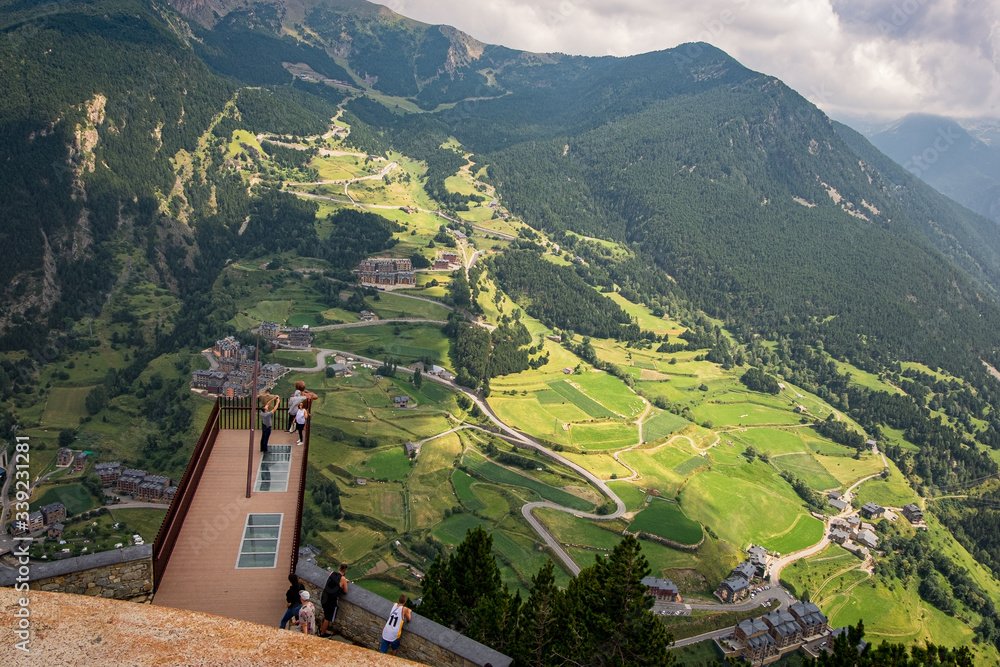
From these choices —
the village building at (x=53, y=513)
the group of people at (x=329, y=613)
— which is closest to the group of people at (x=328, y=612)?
the group of people at (x=329, y=613)

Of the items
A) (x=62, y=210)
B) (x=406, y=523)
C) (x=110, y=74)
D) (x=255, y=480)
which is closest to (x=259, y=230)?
(x=62, y=210)

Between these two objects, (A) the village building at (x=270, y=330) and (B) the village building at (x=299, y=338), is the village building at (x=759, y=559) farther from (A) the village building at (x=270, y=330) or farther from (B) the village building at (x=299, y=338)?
(A) the village building at (x=270, y=330)

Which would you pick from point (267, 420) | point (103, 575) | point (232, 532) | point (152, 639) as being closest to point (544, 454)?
point (267, 420)

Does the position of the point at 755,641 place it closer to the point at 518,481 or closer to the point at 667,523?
the point at 667,523

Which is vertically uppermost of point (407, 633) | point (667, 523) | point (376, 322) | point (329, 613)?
point (407, 633)

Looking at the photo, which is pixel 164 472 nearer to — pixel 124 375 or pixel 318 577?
pixel 124 375

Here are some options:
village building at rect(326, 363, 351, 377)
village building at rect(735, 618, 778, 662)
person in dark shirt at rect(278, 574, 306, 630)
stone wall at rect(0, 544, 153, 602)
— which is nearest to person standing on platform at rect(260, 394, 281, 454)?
stone wall at rect(0, 544, 153, 602)
